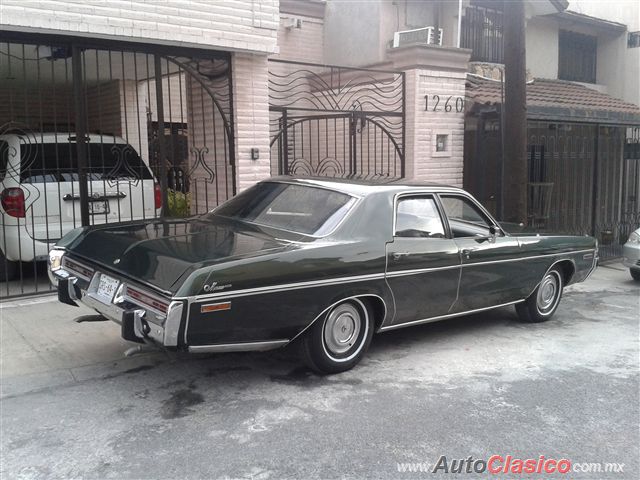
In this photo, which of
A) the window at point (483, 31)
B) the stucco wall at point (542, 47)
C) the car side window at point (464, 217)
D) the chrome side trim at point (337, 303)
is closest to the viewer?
the chrome side trim at point (337, 303)

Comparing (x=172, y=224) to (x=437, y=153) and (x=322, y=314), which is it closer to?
(x=322, y=314)

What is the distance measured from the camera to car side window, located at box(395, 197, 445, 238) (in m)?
5.43

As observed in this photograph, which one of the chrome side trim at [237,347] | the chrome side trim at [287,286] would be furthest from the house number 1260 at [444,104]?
the chrome side trim at [237,347]

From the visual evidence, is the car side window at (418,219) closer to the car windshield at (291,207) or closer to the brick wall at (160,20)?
the car windshield at (291,207)

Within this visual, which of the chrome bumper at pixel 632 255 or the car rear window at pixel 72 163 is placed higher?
the car rear window at pixel 72 163

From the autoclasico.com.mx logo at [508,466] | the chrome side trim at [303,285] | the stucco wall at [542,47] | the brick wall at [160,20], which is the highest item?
the stucco wall at [542,47]

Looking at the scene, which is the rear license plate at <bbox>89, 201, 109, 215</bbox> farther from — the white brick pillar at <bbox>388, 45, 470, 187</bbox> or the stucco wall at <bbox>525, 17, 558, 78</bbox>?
the stucco wall at <bbox>525, 17, 558, 78</bbox>

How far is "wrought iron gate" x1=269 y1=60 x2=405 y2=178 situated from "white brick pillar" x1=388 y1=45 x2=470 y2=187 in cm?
19

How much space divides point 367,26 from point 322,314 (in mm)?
7818

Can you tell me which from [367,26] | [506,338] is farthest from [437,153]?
[506,338]

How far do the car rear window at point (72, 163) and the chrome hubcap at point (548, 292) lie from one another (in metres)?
4.95

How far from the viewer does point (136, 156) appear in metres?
8.29

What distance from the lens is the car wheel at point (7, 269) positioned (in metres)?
7.59

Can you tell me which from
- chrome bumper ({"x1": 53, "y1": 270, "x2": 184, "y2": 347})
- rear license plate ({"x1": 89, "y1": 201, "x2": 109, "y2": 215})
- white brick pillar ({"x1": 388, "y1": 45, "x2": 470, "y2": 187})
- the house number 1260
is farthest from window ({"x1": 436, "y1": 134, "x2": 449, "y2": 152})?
chrome bumper ({"x1": 53, "y1": 270, "x2": 184, "y2": 347})
